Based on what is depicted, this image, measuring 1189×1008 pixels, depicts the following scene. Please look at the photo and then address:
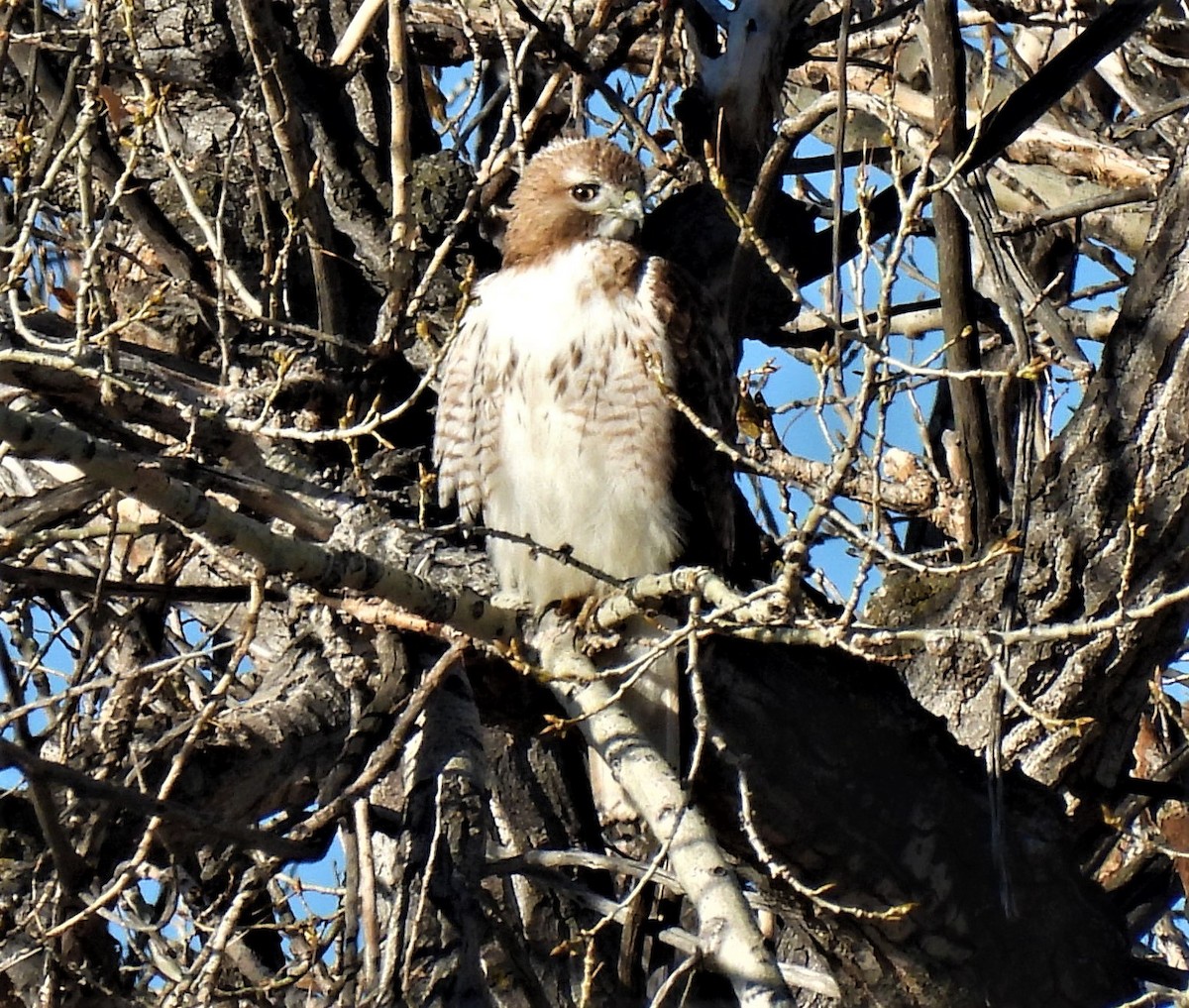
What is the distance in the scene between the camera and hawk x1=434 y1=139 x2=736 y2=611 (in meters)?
3.81

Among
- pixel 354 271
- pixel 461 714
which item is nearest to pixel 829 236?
pixel 354 271

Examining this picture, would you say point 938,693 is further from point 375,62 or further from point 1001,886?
point 375,62

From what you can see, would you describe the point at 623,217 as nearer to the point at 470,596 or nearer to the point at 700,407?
the point at 700,407

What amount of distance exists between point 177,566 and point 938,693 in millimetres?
1747

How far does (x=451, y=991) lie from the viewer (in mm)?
3383

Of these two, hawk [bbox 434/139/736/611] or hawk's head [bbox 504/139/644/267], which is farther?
hawk's head [bbox 504/139/644/267]

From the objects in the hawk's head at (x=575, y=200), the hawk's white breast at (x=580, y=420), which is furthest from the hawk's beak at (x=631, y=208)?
the hawk's white breast at (x=580, y=420)

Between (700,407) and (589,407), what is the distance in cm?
29

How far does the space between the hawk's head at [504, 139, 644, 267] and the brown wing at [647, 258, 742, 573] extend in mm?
224

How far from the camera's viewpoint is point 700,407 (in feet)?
12.8

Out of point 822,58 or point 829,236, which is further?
point 822,58

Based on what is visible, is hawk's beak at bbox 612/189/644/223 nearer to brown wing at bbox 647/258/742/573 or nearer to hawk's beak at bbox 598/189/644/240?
hawk's beak at bbox 598/189/644/240

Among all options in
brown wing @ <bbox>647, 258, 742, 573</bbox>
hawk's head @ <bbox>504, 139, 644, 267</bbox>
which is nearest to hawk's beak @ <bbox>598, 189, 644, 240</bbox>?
hawk's head @ <bbox>504, 139, 644, 267</bbox>

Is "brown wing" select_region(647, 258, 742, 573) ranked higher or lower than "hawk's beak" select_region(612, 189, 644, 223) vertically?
lower
